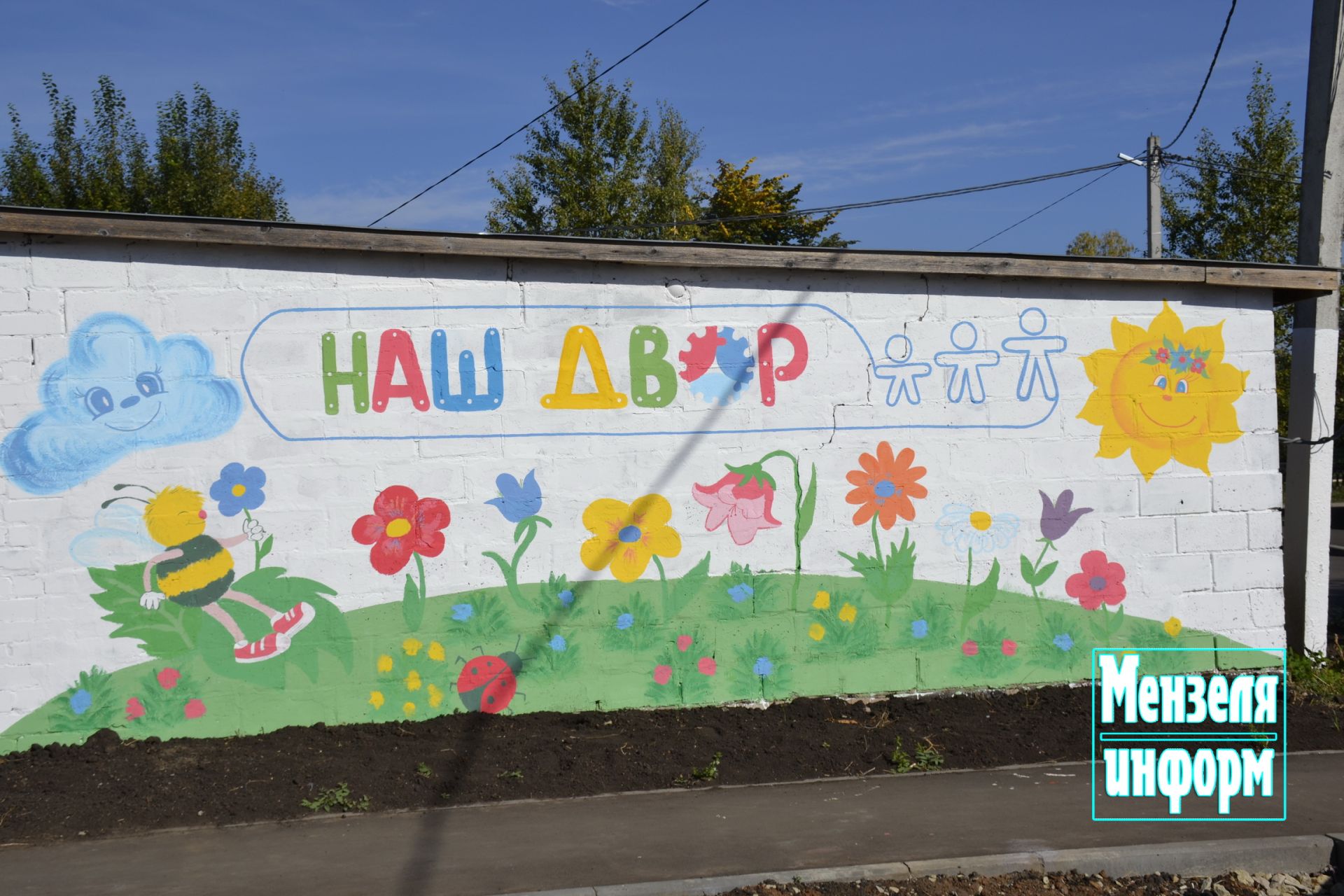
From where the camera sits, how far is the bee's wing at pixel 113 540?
236 inches

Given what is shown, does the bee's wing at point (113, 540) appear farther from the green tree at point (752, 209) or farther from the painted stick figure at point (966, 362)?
the green tree at point (752, 209)

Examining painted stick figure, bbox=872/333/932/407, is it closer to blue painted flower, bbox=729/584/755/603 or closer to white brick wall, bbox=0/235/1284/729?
white brick wall, bbox=0/235/1284/729


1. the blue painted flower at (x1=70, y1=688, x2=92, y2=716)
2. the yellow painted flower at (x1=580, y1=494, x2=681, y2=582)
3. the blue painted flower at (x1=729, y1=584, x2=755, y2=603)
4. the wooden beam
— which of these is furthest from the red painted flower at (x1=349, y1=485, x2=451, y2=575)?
the blue painted flower at (x1=729, y1=584, x2=755, y2=603)

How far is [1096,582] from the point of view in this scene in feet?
23.5

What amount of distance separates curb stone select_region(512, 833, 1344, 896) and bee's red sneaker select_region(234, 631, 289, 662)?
2624 millimetres

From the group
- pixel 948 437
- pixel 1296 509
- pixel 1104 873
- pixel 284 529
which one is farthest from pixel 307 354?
pixel 1296 509

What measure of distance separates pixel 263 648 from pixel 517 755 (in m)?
1.59

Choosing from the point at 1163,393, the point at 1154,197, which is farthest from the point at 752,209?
the point at 1163,393

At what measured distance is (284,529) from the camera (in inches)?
244

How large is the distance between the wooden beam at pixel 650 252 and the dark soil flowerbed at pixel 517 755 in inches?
108

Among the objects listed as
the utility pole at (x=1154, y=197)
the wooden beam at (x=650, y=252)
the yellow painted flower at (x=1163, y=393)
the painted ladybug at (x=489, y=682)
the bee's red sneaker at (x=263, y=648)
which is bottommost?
the painted ladybug at (x=489, y=682)

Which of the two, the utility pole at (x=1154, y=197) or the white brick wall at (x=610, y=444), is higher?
the utility pole at (x=1154, y=197)

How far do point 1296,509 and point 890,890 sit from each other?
4881 millimetres

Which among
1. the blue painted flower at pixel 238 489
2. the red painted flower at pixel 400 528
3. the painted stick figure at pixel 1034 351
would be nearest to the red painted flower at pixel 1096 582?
the painted stick figure at pixel 1034 351
